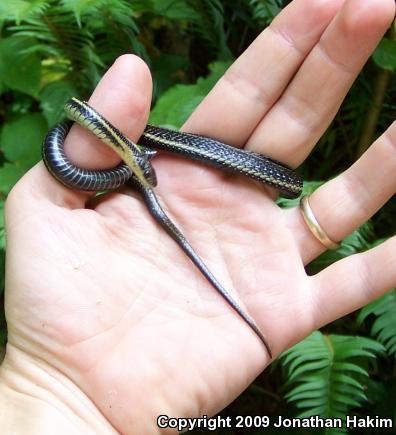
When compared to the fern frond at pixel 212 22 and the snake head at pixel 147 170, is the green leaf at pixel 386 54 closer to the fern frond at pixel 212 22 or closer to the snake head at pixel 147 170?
the fern frond at pixel 212 22

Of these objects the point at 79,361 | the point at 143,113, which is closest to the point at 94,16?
the point at 143,113

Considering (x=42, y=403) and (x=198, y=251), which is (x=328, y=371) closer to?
(x=198, y=251)

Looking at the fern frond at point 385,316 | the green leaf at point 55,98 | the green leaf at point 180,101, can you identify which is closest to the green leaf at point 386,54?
the green leaf at point 180,101

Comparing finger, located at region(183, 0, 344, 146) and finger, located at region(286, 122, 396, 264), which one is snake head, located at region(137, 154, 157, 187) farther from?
finger, located at region(286, 122, 396, 264)

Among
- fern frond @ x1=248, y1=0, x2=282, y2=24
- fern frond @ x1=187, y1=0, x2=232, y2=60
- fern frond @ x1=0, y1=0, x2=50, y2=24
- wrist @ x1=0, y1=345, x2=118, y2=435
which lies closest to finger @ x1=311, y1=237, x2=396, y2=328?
wrist @ x1=0, y1=345, x2=118, y2=435

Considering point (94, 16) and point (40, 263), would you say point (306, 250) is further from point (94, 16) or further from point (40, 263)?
point (94, 16)

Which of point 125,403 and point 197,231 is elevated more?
point 197,231
